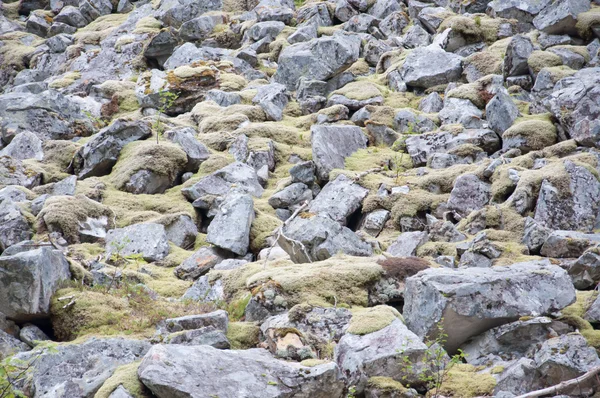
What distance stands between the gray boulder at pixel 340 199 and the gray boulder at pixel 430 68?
6896 mm

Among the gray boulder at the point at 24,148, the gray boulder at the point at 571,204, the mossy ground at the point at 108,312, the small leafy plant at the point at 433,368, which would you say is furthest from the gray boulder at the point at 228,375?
the gray boulder at the point at 24,148

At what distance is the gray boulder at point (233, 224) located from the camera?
12.6 metres

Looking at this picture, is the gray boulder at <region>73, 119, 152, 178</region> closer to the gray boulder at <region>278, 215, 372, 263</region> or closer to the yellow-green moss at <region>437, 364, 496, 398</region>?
the gray boulder at <region>278, 215, 372, 263</region>

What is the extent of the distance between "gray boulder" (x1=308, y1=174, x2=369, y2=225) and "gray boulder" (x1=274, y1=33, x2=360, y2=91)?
26.2 ft

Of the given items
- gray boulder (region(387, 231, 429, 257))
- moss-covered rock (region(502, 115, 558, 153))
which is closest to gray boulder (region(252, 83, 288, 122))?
moss-covered rock (region(502, 115, 558, 153))

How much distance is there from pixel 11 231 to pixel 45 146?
5.87m

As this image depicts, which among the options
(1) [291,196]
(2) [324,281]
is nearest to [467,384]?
(2) [324,281]

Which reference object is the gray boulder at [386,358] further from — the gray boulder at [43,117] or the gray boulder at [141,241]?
the gray boulder at [43,117]

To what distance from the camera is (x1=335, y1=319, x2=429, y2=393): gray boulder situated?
7242mm

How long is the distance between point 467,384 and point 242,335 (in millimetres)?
3070

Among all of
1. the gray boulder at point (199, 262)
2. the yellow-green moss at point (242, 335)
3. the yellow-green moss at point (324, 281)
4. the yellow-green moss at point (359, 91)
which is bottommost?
the gray boulder at point (199, 262)

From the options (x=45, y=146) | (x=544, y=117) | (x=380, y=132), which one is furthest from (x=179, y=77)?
(x=544, y=117)

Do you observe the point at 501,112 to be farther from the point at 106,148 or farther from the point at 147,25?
the point at 147,25

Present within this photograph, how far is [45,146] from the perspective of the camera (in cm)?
1819
